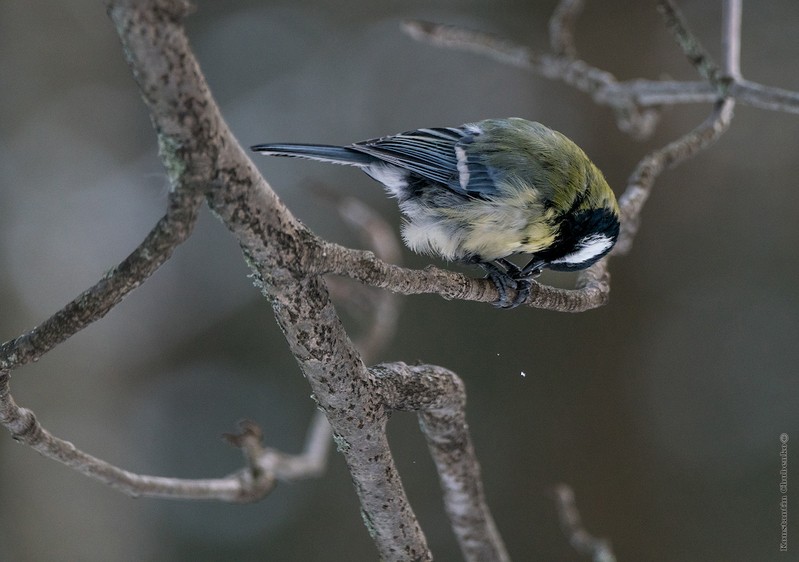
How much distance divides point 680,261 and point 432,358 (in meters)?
1.21

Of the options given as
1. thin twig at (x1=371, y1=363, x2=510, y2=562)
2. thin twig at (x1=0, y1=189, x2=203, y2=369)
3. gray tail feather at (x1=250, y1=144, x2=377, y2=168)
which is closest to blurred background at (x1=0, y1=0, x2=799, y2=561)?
thin twig at (x1=371, y1=363, x2=510, y2=562)

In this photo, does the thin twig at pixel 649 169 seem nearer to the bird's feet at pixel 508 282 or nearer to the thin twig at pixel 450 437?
the bird's feet at pixel 508 282

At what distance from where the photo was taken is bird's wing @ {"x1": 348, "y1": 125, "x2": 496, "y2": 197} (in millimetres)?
1382

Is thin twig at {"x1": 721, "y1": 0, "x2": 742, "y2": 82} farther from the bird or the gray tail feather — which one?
the gray tail feather

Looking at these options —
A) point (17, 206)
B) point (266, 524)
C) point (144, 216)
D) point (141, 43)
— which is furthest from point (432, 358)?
point (141, 43)

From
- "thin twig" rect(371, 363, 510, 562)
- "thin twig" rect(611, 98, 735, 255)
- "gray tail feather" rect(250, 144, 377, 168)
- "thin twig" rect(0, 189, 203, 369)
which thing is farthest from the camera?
"thin twig" rect(611, 98, 735, 255)

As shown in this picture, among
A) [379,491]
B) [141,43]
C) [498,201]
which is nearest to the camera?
[141,43]

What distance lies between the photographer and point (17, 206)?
10.2ft

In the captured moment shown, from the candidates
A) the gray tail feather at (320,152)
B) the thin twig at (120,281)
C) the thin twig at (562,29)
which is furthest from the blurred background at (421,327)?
the thin twig at (120,281)

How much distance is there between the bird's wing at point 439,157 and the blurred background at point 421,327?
1.18m

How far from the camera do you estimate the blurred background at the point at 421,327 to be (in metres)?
2.80

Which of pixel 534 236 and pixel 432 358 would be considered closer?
pixel 534 236

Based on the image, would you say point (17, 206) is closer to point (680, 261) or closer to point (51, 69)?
point (51, 69)

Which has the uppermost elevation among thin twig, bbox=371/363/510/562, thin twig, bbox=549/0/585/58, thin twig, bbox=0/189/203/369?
thin twig, bbox=549/0/585/58
